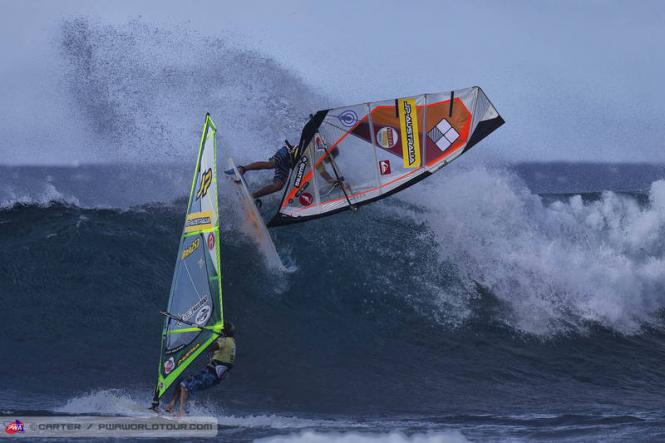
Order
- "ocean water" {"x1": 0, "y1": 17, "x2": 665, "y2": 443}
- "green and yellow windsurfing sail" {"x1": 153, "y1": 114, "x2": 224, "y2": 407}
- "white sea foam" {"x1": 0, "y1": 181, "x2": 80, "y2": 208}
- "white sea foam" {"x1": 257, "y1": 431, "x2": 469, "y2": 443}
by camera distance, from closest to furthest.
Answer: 1. "white sea foam" {"x1": 257, "y1": 431, "x2": 469, "y2": 443}
2. "green and yellow windsurfing sail" {"x1": 153, "y1": 114, "x2": 224, "y2": 407}
3. "ocean water" {"x1": 0, "y1": 17, "x2": 665, "y2": 443}
4. "white sea foam" {"x1": 0, "y1": 181, "x2": 80, "y2": 208}

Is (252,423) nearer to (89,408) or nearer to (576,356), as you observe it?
(89,408)

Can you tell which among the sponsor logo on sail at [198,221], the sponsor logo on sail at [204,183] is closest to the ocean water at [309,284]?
the sponsor logo on sail at [198,221]

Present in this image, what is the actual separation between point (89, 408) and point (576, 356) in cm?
578

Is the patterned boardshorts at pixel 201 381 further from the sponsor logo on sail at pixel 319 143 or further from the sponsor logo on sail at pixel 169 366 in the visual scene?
the sponsor logo on sail at pixel 319 143

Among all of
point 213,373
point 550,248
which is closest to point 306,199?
point 550,248

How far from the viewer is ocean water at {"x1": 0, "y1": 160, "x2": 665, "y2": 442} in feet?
28.8

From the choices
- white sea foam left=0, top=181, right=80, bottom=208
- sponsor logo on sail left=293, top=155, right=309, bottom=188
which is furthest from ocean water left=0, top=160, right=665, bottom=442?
sponsor logo on sail left=293, top=155, right=309, bottom=188

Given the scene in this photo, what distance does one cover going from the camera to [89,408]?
26.9ft

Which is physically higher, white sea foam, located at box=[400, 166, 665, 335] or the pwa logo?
white sea foam, located at box=[400, 166, 665, 335]

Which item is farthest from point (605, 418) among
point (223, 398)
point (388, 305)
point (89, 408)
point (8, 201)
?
point (8, 201)

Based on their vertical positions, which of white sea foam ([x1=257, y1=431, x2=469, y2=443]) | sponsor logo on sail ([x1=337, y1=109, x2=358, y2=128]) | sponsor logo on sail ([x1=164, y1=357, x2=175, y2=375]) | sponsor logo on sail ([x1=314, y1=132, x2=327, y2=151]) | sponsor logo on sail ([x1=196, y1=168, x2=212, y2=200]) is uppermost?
sponsor logo on sail ([x1=337, y1=109, x2=358, y2=128])

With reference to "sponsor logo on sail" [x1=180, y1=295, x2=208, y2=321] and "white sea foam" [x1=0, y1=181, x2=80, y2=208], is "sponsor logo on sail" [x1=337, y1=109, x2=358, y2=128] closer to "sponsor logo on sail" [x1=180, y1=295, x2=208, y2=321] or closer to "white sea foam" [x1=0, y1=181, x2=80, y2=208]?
"white sea foam" [x1=0, y1=181, x2=80, y2=208]

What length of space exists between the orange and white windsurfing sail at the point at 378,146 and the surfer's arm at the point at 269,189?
24cm

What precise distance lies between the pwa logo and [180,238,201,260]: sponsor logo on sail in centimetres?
205
